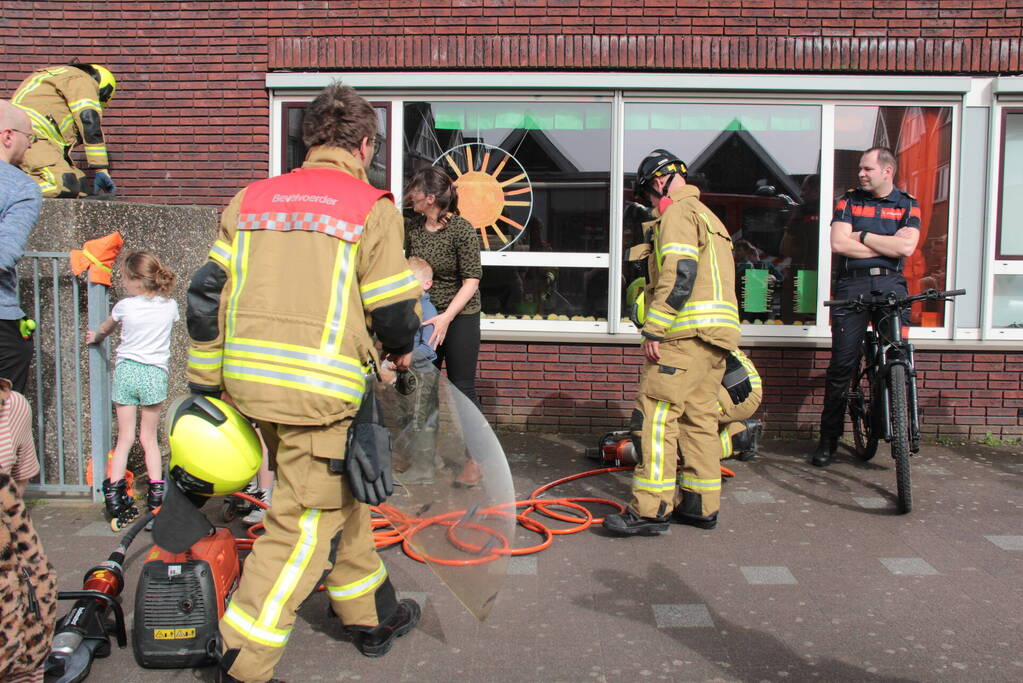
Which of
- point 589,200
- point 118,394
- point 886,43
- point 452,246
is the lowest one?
point 118,394

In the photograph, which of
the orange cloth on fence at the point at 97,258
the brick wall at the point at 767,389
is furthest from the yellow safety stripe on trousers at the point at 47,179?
the brick wall at the point at 767,389

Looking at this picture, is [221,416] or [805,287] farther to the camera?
[805,287]

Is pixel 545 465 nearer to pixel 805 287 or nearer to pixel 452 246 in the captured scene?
pixel 452 246

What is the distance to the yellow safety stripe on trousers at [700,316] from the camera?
4.60 meters

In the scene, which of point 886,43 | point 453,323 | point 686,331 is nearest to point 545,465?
point 453,323

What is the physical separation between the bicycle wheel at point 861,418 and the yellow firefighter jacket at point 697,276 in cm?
176

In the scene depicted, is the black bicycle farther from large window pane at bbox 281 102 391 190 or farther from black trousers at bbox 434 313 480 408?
large window pane at bbox 281 102 391 190

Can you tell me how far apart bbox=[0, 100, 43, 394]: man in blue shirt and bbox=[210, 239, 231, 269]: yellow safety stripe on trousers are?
1558mm

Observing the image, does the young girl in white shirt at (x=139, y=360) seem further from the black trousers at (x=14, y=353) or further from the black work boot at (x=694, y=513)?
the black work boot at (x=694, y=513)

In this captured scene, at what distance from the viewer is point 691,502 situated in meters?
4.80

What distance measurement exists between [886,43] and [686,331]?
359 centimetres

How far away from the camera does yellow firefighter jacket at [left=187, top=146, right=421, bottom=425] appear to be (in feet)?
9.44

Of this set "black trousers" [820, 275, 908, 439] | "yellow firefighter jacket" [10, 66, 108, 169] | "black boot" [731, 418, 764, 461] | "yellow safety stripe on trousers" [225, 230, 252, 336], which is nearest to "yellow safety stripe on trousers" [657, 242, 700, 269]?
"black boot" [731, 418, 764, 461]

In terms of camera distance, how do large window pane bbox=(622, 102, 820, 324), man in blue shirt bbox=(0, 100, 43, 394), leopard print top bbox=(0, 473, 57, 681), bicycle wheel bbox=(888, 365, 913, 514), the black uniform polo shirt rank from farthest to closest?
large window pane bbox=(622, 102, 820, 324), the black uniform polo shirt, bicycle wheel bbox=(888, 365, 913, 514), man in blue shirt bbox=(0, 100, 43, 394), leopard print top bbox=(0, 473, 57, 681)
